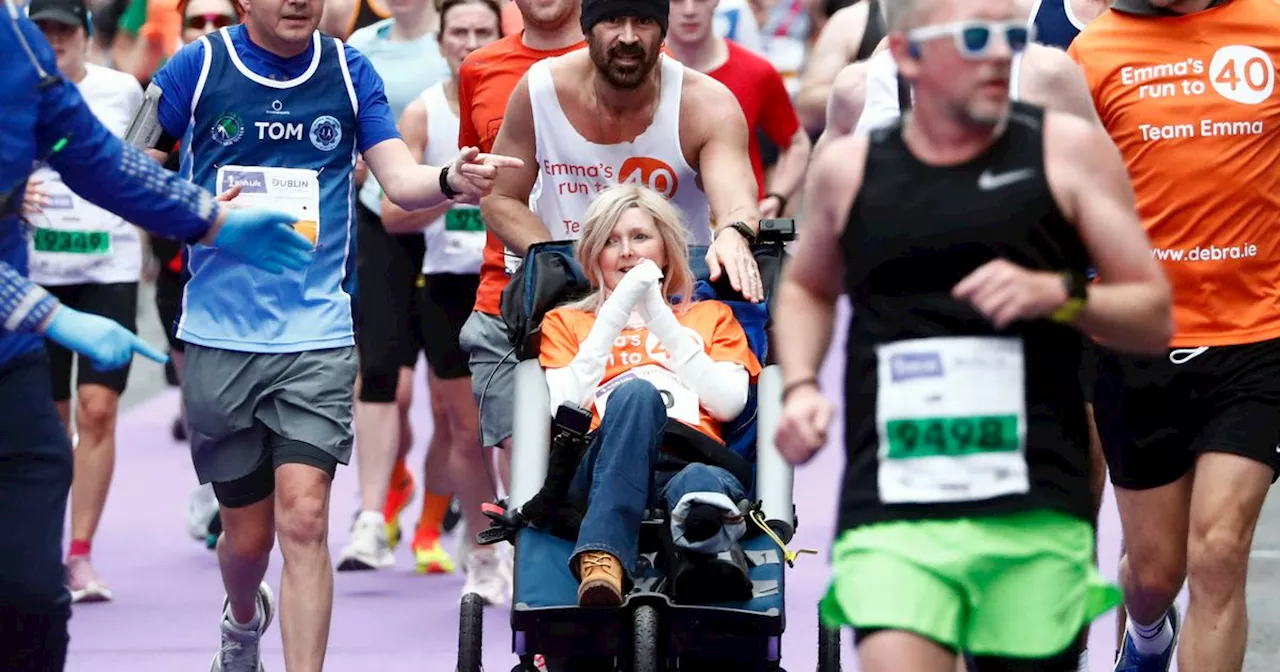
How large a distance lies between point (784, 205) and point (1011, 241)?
17.0ft

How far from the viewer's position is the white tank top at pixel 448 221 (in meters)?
9.55

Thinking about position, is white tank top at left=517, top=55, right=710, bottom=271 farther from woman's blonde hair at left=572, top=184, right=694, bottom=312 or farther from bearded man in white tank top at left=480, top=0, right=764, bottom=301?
woman's blonde hair at left=572, top=184, right=694, bottom=312

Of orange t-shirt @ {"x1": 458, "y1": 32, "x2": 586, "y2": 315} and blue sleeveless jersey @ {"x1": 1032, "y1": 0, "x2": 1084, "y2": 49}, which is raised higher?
blue sleeveless jersey @ {"x1": 1032, "y1": 0, "x2": 1084, "y2": 49}

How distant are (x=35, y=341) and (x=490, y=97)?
3175mm

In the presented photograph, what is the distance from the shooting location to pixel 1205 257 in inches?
253

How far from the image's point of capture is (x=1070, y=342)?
4.66m

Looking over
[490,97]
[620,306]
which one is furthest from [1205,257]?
[490,97]

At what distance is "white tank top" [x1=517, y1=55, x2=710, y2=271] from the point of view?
7.30m

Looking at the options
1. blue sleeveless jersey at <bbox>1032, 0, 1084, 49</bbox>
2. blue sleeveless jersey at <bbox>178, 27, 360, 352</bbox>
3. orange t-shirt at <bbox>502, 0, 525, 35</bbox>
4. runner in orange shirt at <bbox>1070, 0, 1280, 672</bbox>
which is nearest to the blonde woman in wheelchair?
blue sleeveless jersey at <bbox>178, 27, 360, 352</bbox>

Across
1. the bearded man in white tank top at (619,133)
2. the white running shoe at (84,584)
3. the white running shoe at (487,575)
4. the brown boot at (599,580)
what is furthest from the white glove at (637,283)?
the white running shoe at (84,584)

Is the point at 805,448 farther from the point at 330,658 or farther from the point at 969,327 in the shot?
the point at 330,658

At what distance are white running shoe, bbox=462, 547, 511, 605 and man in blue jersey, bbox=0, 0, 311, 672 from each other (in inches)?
149

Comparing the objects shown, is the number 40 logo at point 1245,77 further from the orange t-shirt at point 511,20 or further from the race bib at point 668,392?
the orange t-shirt at point 511,20

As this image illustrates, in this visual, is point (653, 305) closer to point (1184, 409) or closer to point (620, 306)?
point (620, 306)
